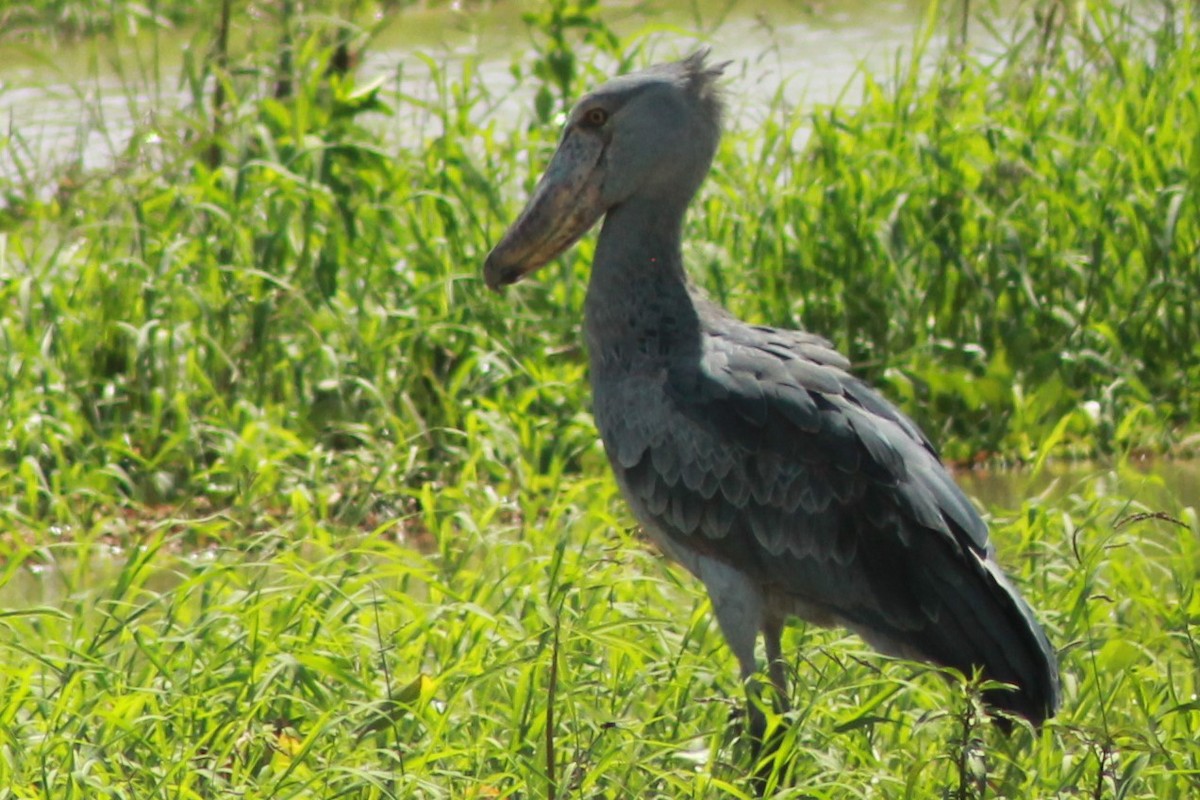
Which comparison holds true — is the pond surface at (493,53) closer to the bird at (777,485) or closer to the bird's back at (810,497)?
the bird at (777,485)

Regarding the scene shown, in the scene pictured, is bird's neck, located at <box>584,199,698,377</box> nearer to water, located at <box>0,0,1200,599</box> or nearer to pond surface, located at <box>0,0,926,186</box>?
water, located at <box>0,0,1200,599</box>

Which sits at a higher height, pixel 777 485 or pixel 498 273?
pixel 498 273

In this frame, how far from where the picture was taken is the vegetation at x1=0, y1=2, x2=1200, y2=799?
3.65 m

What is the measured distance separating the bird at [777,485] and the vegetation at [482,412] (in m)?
0.14

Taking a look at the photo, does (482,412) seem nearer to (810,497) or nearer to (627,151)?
(627,151)

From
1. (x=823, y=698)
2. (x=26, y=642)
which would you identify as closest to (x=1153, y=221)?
(x=823, y=698)

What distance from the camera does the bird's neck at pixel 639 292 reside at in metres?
4.10

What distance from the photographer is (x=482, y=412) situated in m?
5.58

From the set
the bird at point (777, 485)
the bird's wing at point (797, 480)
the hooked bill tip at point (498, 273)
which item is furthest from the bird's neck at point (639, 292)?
the hooked bill tip at point (498, 273)

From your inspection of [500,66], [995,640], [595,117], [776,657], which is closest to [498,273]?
[595,117]

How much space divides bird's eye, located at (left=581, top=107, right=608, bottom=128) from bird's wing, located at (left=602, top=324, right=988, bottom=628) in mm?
627

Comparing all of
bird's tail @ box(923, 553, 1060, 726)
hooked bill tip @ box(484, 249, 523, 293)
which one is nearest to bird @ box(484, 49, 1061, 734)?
bird's tail @ box(923, 553, 1060, 726)

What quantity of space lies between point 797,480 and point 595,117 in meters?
0.96

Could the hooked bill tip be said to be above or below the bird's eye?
below
